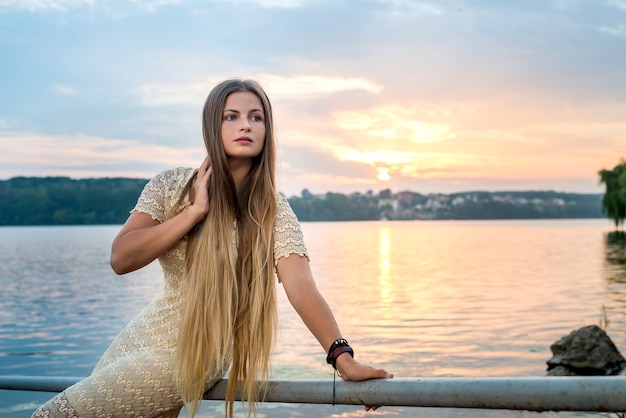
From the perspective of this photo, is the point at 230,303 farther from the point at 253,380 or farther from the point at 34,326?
the point at 34,326

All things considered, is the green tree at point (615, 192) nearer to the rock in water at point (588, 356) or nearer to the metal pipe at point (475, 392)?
the rock in water at point (588, 356)

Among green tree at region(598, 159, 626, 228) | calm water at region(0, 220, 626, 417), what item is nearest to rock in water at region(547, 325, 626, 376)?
calm water at region(0, 220, 626, 417)

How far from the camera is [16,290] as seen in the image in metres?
35.7

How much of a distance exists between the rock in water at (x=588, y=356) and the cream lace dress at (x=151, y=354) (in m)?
10.5

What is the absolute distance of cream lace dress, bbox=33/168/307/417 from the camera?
243cm

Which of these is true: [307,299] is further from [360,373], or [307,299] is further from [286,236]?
[360,373]

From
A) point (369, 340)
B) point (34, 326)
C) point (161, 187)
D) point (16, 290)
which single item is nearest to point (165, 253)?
point (161, 187)

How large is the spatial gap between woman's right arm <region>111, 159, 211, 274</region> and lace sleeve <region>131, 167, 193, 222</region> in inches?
4.4

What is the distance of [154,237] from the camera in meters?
2.62

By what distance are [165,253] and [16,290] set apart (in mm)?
35759

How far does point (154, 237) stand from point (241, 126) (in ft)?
Answer: 1.71

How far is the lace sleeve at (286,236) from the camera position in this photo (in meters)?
2.70

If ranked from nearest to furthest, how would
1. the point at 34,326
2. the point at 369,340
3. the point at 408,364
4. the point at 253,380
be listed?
the point at 253,380
the point at 408,364
the point at 369,340
the point at 34,326

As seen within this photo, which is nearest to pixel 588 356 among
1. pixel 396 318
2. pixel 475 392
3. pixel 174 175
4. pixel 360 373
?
pixel 174 175
